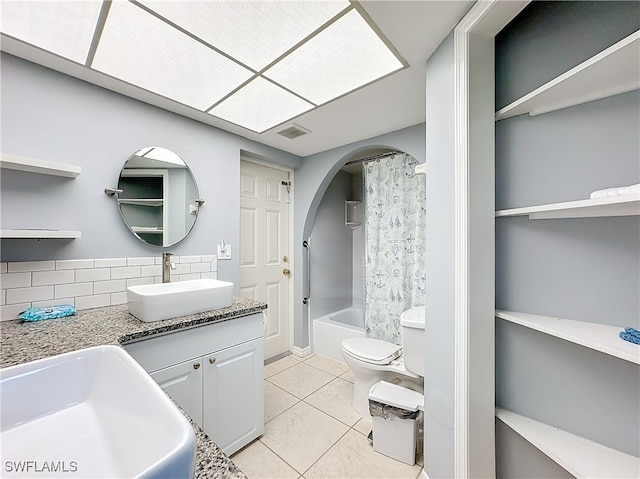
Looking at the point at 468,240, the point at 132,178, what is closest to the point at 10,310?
the point at 132,178

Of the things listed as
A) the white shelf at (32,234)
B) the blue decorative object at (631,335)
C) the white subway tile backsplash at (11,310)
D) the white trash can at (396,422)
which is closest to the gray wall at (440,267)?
the white trash can at (396,422)

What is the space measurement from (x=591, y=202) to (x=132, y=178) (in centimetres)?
218

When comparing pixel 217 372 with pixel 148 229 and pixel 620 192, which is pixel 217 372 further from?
pixel 620 192

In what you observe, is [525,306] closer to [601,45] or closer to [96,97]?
[601,45]

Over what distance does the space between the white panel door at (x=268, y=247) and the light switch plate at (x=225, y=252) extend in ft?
1.03

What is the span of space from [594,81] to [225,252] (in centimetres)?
220

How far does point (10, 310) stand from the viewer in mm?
1203

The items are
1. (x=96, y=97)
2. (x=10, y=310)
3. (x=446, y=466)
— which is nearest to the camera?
(x=446, y=466)

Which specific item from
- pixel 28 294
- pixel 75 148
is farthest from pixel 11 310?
pixel 75 148

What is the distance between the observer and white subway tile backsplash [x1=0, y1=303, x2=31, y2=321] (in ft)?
3.90

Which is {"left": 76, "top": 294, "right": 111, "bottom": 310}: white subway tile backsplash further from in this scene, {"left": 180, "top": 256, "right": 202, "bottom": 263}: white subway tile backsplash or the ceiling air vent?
the ceiling air vent

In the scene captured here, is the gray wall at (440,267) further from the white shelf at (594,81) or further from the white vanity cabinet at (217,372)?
the white vanity cabinet at (217,372)

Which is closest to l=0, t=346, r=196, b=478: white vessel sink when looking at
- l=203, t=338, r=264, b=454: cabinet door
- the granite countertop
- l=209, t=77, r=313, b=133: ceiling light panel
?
the granite countertop

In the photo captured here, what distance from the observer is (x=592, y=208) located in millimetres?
771
